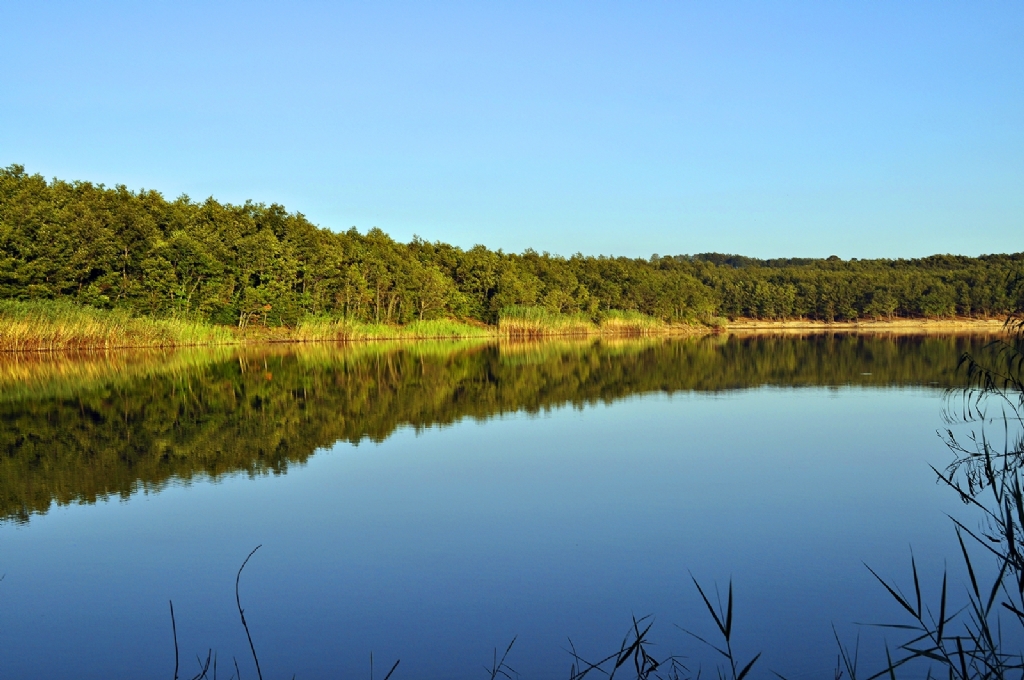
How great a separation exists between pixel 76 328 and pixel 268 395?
769 inches

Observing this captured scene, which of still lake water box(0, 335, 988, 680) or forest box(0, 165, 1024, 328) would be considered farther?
forest box(0, 165, 1024, 328)

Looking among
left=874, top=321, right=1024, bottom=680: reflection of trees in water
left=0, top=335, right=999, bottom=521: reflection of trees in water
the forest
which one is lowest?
left=0, top=335, right=999, bottom=521: reflection of trees in water

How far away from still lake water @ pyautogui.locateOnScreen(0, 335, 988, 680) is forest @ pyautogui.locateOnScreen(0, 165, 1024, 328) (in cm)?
1628

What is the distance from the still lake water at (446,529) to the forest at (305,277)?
16284mm

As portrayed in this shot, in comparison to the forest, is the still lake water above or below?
below

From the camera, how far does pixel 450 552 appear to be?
6398 mm

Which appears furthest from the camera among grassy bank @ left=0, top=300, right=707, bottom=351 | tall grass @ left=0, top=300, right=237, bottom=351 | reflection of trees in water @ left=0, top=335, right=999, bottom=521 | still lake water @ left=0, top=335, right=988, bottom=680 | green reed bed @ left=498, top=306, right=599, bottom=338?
green reed bed @ left=498, top=306, right=599, bottom=338

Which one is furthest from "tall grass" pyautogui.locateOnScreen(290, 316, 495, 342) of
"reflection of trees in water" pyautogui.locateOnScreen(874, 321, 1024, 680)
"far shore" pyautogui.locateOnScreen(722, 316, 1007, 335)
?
"reflection of trees in water" pyautogui.locateOnScreen(874, 321, 1024, 680)

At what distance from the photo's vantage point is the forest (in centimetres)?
3606

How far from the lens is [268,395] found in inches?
690

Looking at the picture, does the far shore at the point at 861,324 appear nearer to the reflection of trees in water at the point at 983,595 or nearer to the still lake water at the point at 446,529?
the still lake water at the point at 446,529

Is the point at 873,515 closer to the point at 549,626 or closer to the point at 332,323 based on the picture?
the point at 549,626

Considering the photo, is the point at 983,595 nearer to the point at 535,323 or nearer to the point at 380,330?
the point at 380,330

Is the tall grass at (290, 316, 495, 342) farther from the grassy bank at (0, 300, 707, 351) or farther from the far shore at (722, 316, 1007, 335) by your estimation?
the far shore at (722, 316, 1007, 335)
